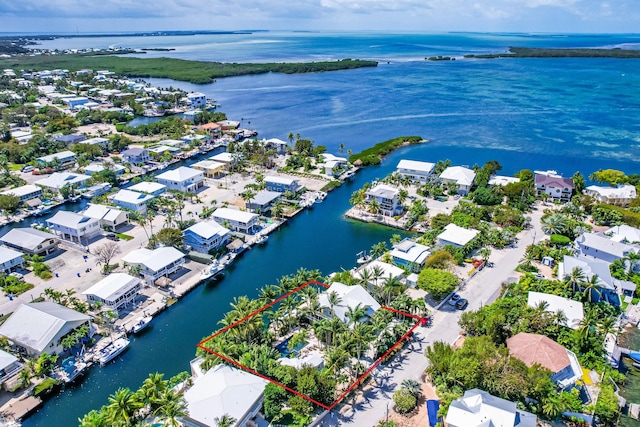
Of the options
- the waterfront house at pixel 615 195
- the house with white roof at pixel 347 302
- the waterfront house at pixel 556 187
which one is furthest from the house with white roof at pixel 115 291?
the waterfront house at pixel 615 195

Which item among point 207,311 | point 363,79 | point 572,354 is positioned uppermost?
point 363,79

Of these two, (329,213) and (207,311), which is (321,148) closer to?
(329,213)

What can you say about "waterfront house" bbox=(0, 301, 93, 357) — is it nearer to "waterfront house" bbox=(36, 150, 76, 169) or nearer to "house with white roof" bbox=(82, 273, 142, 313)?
"house with white roof" bbox=(82, 273, 142, 313)

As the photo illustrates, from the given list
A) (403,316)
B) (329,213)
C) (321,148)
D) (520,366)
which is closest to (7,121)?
(321,148)

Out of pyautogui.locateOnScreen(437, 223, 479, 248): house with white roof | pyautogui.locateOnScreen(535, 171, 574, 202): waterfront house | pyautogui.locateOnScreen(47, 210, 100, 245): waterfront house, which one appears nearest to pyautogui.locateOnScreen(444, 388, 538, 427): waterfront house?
pyautogui.locateOnScreen(437, 223, 479, 248): house with white roof

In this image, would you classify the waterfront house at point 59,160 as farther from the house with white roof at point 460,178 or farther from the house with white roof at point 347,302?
the house with white roof at point 460,178

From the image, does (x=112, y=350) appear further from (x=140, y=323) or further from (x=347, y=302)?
(x=347, y=302)
